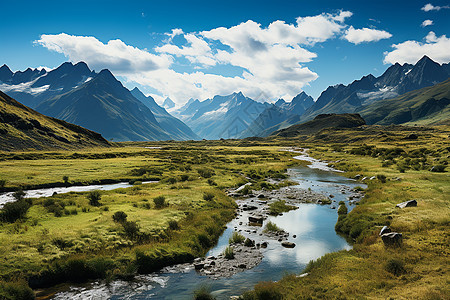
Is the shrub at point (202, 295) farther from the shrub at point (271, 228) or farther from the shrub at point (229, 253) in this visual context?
the shrub at point (271, 228)

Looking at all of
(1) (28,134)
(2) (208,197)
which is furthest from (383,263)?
(1) (28,134)

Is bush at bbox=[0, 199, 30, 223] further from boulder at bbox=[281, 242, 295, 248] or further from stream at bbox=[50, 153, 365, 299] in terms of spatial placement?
boulder at bbox=[281, 242, 295, 248]

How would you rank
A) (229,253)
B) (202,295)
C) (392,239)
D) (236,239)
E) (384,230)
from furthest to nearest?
1. (236,239)
2. (384,230)
3. (229,253)
4. (392,239)
5. (202,295)

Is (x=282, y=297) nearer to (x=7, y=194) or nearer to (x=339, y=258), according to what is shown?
(x=339, y=258)

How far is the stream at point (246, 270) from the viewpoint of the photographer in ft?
55.1

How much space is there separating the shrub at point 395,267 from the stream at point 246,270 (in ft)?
20.0

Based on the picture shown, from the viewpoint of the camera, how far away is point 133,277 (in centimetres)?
1898

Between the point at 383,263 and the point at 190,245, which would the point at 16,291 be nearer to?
the point at 190,245

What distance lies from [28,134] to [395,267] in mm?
171293

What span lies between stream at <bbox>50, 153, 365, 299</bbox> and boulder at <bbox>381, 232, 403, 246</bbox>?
11.7 ft

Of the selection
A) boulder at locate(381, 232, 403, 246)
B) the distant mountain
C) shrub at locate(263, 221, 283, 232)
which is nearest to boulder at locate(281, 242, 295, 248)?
shrub at locate(263, 221, 283, 232)

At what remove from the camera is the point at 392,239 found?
21.1 metres

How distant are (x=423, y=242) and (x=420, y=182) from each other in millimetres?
29200

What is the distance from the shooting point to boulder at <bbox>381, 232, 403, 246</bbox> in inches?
817
